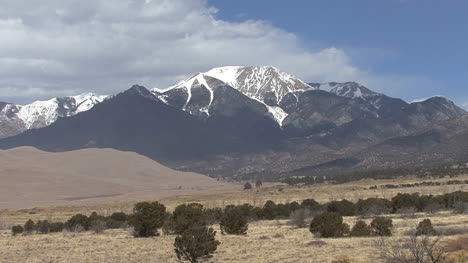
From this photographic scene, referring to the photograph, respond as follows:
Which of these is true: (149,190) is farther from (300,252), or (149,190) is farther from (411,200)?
(300,252)

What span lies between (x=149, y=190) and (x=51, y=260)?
156 metres

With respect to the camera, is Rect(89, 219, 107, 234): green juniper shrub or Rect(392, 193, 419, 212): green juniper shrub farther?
Rect(392, 193, 419, 212): green juniper shrub

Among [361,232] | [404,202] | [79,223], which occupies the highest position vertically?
[404,202]

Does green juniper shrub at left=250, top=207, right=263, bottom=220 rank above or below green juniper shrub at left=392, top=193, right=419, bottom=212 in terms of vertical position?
below

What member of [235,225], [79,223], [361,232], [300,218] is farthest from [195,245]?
[79,223]

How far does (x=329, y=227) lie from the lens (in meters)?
41.0

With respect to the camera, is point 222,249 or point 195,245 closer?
point 195,245

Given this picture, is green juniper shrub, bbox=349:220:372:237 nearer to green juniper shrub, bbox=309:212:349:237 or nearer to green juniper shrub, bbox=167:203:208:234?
Result: green juniper shrub, bbox=309:212:349:237

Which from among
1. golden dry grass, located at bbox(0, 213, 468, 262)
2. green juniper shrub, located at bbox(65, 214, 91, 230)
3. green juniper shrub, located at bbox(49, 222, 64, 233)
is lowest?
golden dry grass, located at bbox(0, 213, 468, 262)

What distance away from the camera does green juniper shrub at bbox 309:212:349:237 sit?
41.2 metres

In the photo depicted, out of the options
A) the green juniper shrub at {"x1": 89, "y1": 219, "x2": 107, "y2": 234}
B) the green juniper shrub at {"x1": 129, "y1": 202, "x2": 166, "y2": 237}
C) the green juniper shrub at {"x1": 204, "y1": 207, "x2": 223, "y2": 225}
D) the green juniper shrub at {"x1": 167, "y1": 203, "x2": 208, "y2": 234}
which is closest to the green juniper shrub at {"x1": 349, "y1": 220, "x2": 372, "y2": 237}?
the green juniper shrub at {"x1": 167, "y1": 203, "x2": 208, "y2": 234}

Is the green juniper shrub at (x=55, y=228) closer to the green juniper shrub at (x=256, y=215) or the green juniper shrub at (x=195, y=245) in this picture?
the green juniper shrub at (x=256, y=215)

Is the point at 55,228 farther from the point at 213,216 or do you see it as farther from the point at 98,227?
the point at 213,216

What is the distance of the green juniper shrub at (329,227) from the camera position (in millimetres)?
41156
